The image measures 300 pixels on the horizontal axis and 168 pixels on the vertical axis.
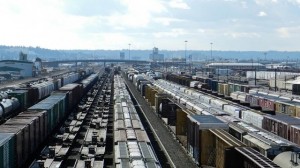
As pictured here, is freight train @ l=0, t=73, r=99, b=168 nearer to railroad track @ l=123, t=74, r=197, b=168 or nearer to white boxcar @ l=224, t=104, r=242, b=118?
railroad track @ l=123, t=74, r=197, b=168

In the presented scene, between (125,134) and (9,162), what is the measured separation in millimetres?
9207

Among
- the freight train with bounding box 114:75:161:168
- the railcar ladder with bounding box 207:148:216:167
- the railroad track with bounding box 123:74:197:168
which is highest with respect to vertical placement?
the freight train with bounding box 114:75:161:168

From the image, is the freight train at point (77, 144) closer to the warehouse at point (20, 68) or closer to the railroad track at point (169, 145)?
the railroad track at point (169, 145)

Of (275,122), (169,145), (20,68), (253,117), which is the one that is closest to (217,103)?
(253,117)

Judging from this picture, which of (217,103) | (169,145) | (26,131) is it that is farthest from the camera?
(217,103)

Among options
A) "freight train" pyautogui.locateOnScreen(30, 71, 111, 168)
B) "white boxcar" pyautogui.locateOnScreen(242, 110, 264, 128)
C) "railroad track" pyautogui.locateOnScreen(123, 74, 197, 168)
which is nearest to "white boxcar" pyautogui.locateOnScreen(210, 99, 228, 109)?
"railroad track" pyautogui.locateOnScreen(123, 74, 197, 168)

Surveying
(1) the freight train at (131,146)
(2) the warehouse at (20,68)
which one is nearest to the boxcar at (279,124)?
(1) the freight train at (131,146)

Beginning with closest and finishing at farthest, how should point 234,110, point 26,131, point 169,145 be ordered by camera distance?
point 26,131
point 169,145
point 234,110

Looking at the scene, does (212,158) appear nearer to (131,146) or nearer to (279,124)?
(131,146)

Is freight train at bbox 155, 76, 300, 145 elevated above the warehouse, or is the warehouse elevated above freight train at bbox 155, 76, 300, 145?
the warehouse

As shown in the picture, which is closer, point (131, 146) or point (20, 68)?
point (131, 146)

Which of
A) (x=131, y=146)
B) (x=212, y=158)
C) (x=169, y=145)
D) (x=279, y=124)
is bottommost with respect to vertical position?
(x=169, y=145)

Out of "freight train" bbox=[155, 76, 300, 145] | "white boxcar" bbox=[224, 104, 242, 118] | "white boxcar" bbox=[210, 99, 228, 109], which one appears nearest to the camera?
"freight train" bbox=[155, 76, 300, 145]

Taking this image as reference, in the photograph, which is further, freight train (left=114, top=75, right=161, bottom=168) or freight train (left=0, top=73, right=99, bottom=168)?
freight train (left=0, top=73, right=99, bottom=168)
